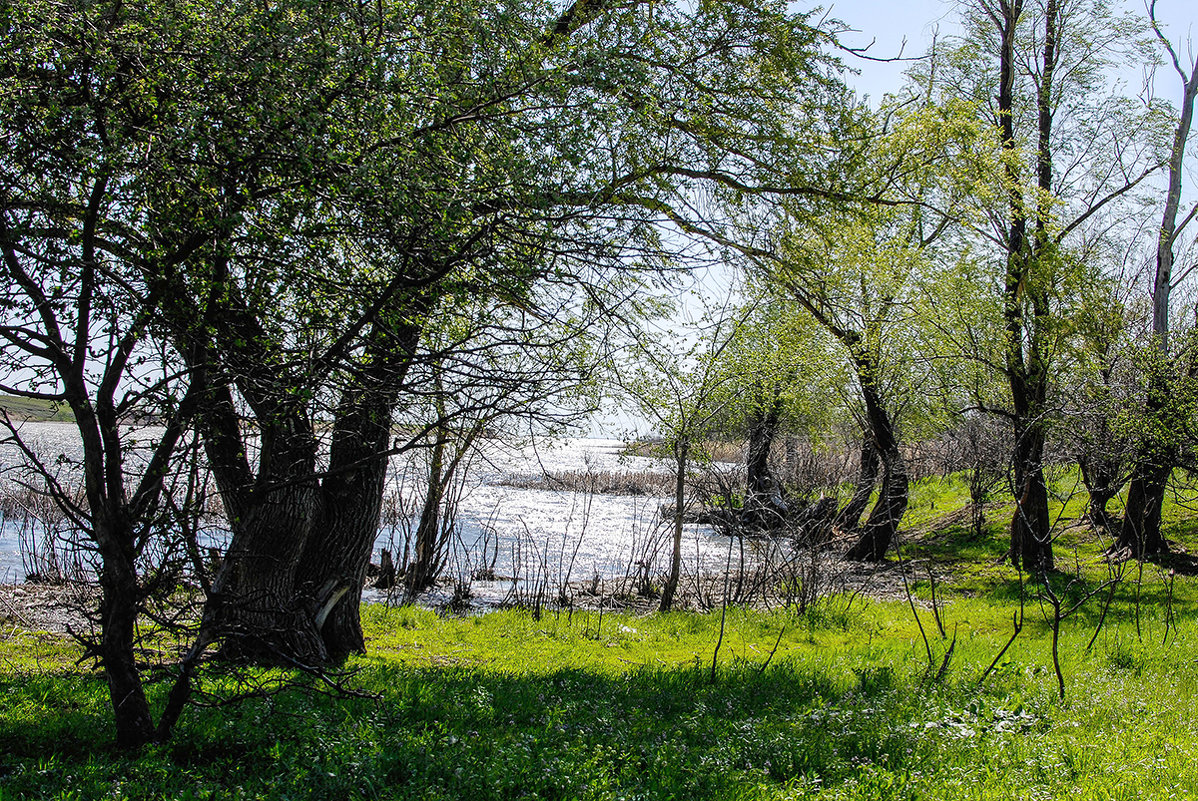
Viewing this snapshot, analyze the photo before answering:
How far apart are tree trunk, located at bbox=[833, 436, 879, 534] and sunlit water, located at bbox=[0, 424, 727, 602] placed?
312cm

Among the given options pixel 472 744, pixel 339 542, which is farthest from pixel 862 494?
pixel 472 744

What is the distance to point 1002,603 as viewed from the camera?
42.3 feet

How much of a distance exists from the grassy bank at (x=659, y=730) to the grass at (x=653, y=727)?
0.02 m

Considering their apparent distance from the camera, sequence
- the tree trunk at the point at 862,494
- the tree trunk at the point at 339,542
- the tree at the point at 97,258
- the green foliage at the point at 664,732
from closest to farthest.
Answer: the tree at the point at 97,258
the green foliage at the point at 664,732
the tree trunk at the point at 339,542
the tree trunk at the point at 862,494

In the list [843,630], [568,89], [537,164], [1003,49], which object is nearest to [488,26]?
[568,89]

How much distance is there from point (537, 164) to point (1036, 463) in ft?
42.0

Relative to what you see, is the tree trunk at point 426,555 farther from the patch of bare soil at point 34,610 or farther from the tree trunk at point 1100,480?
the tree trunk at point 1100,480

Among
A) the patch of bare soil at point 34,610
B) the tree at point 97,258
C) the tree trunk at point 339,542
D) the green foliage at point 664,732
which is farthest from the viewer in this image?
the patch of bare soil at point 34,610

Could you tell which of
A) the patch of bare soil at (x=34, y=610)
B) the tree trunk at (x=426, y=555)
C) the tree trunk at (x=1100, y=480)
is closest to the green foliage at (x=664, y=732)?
the patch of bare soil at (x=34, y=610)

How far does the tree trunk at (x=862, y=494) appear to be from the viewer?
15.7 metres

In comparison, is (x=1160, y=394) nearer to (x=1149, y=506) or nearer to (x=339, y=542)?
(x=1149, y=506)

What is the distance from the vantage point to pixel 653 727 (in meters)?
5.66

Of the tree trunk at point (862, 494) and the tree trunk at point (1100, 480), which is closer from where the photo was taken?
the tree trunk at point (1100, 480)

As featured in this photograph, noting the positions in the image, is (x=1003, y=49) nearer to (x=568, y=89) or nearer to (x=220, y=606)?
(x=568, y=89)
